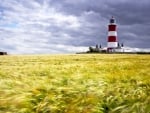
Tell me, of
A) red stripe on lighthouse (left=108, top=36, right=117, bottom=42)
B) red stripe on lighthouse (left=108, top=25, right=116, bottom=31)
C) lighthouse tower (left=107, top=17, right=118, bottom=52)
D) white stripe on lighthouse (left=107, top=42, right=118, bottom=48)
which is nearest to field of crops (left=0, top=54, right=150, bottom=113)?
white stripe on lighthouse (left=107, top=42, right=118, bottom=48)

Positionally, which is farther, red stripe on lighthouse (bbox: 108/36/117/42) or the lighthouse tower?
red stripe on lighthouse (bbox: 108/36/117/42)

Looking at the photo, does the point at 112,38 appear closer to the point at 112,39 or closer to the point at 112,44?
the point at 112,39

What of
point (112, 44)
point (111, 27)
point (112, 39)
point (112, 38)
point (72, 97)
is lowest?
point (72, 97)

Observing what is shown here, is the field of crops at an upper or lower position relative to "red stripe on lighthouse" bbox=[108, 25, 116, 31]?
lower

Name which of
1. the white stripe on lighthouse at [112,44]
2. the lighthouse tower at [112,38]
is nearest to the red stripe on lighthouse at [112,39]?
the lighthouse tower at [112,38]

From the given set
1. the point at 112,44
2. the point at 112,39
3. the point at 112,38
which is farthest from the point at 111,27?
the point at 112,44

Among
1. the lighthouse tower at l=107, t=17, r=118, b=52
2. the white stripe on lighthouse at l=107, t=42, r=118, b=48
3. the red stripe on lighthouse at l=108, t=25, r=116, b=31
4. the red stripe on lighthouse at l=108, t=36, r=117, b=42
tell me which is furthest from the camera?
the red stripe on lighthouse at l=108, t=25, r=116, b=31

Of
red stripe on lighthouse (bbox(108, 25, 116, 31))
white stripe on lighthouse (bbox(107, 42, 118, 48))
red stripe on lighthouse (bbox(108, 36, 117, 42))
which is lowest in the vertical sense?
white stripe on lighthouse (bbox(107, 42, 118, 48))

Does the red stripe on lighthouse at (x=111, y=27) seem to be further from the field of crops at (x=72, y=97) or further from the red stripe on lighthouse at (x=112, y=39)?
the field of crops at (x=72, y=97)

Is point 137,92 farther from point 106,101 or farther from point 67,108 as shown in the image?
point 67,108

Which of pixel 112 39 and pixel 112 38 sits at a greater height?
pixel 112 38

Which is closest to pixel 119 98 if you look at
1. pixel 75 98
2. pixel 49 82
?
pixel 75 98

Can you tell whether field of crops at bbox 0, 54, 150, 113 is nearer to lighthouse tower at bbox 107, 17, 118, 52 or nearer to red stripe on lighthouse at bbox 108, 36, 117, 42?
lighthouse tower at bbox 107, 17, 118, 52

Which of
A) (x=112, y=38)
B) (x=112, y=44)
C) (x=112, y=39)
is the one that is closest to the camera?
(x=112, y=44)
